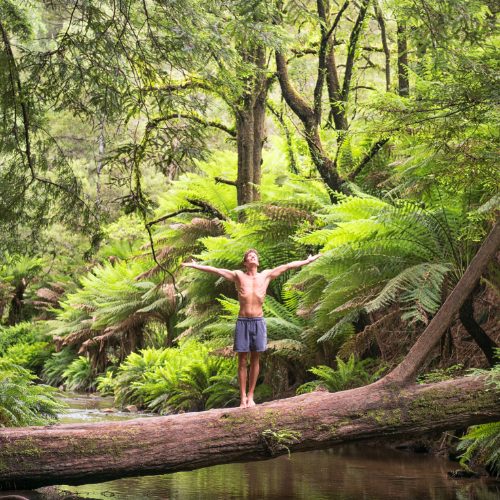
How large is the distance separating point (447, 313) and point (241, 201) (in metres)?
8.01

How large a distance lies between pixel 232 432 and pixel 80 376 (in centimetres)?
1337

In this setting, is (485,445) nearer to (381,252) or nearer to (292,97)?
(381,252)

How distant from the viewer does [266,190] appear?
1319 cm

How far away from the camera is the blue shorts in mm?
7309

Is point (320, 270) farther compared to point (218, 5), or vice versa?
point (320, 270)

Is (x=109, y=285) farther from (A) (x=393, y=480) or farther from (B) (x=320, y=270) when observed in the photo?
(A) (x=393, y=480)

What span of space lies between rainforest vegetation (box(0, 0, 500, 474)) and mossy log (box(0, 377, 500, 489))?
803 mm

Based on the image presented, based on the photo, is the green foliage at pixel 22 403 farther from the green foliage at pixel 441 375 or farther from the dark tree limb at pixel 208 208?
the dark tree limb at pixel 208 208

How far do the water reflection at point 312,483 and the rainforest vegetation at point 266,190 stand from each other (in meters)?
0.49

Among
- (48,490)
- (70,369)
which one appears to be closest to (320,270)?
(48,490)

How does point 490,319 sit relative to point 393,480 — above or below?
above

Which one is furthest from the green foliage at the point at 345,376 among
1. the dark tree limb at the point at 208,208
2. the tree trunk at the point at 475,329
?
the dark tree limb at the point at 208,208

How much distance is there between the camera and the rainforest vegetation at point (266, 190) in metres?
6.64

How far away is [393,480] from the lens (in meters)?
7.27
